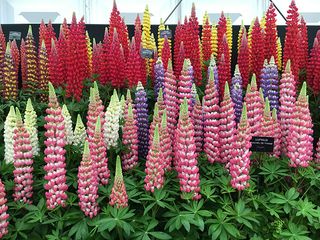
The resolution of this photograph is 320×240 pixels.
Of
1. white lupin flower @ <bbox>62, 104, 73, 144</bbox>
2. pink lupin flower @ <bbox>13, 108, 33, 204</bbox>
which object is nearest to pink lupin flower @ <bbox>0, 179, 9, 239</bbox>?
pink lupin flower @ <bbox>13, 108, 33, 204</bbox>

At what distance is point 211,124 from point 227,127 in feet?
0.34

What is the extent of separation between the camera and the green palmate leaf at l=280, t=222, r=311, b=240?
6.25ft

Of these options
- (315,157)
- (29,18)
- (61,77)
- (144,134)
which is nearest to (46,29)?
(61,77)

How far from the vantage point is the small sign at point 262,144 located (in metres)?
2.18

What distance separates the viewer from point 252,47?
3322 millimetres

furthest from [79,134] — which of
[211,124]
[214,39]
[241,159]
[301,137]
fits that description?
[214,39]

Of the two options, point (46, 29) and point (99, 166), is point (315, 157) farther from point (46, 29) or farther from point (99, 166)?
point (46, 29)

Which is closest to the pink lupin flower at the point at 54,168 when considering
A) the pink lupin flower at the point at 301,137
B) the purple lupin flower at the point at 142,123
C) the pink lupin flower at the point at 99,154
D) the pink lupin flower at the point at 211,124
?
the pink lupin flower at the point at 99,154

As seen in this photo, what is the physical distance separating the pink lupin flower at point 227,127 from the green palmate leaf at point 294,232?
18.0 inches

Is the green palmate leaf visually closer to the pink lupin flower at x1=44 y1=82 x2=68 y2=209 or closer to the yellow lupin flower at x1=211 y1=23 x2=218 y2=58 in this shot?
the pink lupin flower at x1=44 y1=82 x2=68 y2=209

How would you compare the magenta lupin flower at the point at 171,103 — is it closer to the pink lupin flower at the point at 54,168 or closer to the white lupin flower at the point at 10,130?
the pink lupin flower at the point at 54,168

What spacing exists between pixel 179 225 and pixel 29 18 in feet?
24.5

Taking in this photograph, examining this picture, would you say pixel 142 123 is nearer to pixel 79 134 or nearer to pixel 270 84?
pixel 79 134

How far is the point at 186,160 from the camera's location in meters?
1.95
